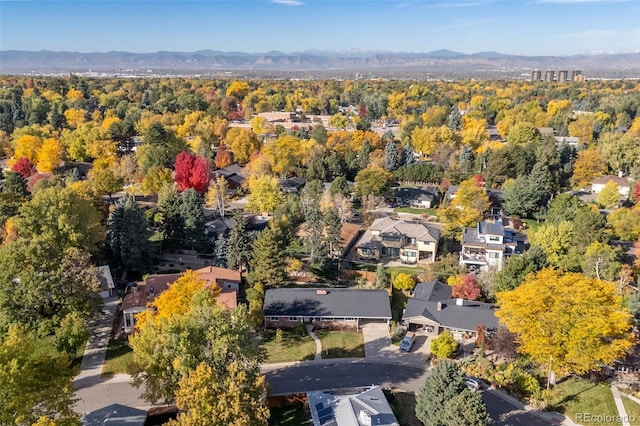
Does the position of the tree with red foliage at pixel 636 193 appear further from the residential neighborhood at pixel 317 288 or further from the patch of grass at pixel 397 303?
the patch of grass at pixel 397 303

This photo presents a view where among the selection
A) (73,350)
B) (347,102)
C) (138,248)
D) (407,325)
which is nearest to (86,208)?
(138,248)

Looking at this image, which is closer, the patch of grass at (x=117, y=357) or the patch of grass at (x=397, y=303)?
the patch of grass at (x=117, y=357)

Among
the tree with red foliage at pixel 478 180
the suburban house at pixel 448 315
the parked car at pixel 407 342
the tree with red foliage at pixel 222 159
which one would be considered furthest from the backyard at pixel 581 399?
the tree with red foliage at pixel 222 159

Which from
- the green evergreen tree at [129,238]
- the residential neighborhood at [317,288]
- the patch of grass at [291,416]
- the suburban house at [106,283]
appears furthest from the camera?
the green evergreen tree at [129,238]

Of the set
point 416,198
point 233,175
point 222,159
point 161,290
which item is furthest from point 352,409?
point 222,159

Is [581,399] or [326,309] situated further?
[326,309]

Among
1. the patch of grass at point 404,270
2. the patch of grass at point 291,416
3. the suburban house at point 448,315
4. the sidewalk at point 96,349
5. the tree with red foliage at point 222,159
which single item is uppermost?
the tree with red foliage at point 222,159

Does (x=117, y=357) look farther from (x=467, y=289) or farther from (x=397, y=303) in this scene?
(x=467, y=289)
